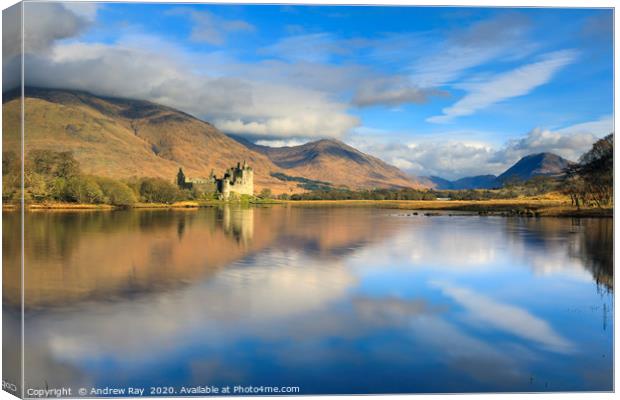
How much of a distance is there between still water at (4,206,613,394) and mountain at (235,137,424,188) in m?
2.08

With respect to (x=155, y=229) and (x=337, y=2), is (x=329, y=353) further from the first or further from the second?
(x=155, y=229)

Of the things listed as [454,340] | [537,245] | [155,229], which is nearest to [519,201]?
[537,245]

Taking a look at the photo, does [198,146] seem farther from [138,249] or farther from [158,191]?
[158,191]

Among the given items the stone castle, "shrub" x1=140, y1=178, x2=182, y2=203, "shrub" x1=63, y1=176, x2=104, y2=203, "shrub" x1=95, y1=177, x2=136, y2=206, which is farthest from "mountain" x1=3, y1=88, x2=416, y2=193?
"shrub" x1=95, y1=177, x2=136, y2=206

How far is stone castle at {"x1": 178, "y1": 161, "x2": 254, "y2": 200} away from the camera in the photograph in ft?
41.2

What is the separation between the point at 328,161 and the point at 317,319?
5543 mm

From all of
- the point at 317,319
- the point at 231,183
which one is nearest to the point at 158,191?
the point at 231,183

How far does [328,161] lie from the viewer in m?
11.3

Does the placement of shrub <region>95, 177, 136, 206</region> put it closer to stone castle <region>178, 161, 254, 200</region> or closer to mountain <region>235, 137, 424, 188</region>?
stone castle <region>178, 161, 254, 200</region>

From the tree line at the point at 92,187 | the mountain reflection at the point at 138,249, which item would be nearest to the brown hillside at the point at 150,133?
the tree line at the point at 92,187

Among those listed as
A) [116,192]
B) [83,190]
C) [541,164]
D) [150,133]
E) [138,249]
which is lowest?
[138,249]

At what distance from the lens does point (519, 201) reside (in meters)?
32.1

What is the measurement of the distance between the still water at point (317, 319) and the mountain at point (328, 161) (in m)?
2.08

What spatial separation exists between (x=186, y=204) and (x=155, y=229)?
11.2 m
